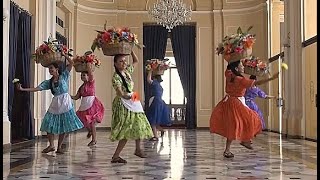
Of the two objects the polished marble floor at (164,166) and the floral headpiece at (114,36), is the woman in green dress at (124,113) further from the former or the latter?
the polished marble floor at (164,166)

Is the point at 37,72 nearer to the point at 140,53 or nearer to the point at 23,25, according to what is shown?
the point at 23,25

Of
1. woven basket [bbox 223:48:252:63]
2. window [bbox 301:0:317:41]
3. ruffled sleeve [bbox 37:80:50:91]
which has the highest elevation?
window [bbox 301:0:317:41]

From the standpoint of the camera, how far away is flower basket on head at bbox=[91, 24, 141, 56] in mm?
5246

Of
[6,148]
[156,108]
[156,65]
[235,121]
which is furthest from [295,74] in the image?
[6,148]

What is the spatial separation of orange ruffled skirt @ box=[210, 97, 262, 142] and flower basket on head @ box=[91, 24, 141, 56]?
4.88 ft

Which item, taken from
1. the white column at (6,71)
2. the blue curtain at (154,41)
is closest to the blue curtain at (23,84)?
the white column at (6,71)

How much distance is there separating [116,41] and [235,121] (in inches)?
68.9

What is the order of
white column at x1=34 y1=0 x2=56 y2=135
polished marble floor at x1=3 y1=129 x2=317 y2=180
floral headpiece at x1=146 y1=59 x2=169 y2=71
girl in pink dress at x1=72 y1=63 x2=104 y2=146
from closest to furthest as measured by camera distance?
1. polished marble floor at x1=3 y1=129 x2=317 y2=180
2. girl in pink dress at x1=72 y1=63 x2=104 y2=146
3. floral headpiece at x1=146 y1=59 x2=169 y2=71
4. white column at x1=34 y1=0 x2=56 y2=135

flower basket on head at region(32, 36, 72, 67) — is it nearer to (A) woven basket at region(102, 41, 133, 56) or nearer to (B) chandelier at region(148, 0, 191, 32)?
(A) woven basket at region(102, 41, 133, 56)

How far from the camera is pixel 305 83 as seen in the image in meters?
10.2

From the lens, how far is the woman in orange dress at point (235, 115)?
592 centimetres

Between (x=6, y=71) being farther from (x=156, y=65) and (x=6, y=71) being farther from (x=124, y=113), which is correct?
(x=124, y=113)

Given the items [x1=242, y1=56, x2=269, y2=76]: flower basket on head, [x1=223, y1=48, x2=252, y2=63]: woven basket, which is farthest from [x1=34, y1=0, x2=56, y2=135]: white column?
[x1=223, y1=48, x2=252, y2=63]: woven basket

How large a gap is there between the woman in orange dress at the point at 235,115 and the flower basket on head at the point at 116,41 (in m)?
1.44
